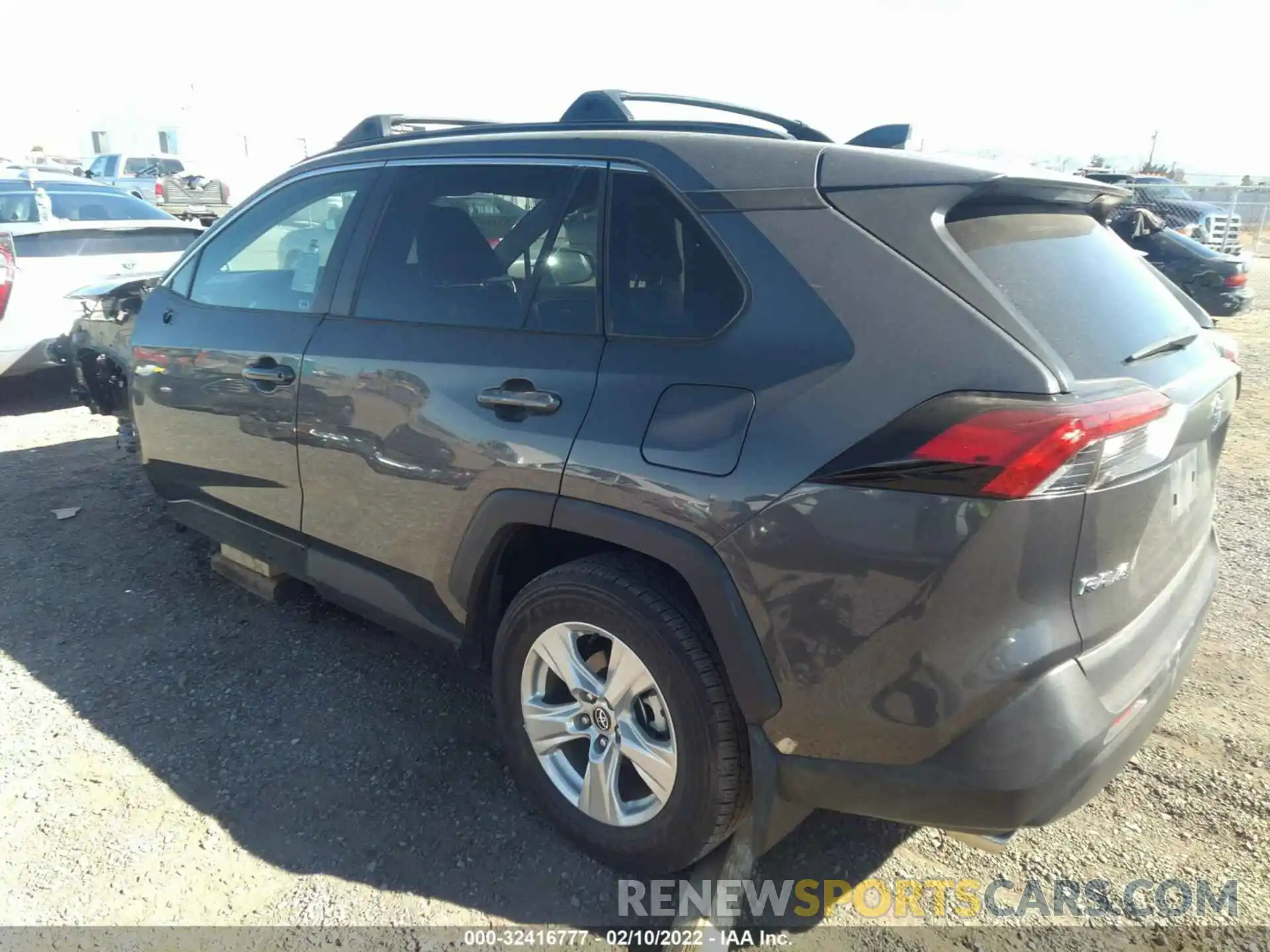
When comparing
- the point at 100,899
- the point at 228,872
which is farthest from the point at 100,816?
the point at 228,872

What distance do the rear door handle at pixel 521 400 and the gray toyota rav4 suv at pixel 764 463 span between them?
0.01 metres

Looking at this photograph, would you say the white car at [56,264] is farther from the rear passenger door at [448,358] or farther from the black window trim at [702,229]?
the black window trim at [702,229]

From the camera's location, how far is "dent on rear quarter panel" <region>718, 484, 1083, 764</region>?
1762 mm

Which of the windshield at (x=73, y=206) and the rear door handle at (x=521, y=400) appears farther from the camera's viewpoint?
the windshield at (x=73, y=206)

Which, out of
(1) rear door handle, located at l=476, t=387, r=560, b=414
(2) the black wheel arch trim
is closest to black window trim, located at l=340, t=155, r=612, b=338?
(1) rear door handle, located at l=476, t=387, r=560, b=414

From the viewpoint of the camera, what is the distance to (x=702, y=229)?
87.7 inches

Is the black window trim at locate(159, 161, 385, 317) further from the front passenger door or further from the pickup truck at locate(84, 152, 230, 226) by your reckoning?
the pickup truck at locate(84, 152, 230, 226)

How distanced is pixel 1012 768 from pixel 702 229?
55.9 inches

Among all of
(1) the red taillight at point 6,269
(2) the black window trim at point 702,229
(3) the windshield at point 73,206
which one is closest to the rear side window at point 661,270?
(2) the black window trim at point 702,229

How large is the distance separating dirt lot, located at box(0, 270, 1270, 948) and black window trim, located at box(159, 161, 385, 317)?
137 centimetres

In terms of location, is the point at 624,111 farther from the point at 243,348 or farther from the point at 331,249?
the point at 243,348

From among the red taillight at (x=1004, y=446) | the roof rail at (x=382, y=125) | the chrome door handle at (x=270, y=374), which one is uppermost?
the roof rail at (x=382, y=125)

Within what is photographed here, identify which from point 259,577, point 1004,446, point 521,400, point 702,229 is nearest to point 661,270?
point 702,229

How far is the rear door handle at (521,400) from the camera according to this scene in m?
2.36
